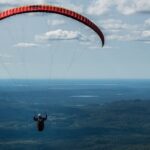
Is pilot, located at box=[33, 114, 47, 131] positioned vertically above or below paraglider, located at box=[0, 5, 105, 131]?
below

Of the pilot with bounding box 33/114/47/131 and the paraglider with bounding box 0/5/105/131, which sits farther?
the pilot with bounding box 33/114/47/131

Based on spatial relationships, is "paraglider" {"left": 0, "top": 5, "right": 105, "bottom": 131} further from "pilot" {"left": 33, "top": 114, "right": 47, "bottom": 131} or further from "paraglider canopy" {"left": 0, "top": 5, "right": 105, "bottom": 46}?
"pilot" {"left": 33, "top": 114, "right": 47, "bottom": 131}

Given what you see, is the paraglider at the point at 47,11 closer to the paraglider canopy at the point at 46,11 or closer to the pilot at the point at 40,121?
the paraglider canopy at the point at 46,11

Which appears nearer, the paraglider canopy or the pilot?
the paraglider canopy

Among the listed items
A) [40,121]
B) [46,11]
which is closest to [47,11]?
[46,11]

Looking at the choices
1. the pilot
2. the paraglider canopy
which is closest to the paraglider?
the paraglider canopy

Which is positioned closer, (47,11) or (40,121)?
(47,11)

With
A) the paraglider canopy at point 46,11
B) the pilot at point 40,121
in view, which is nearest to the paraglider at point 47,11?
the paraglider canopy at point 46,11

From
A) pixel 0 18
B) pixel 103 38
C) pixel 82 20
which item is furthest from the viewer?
pixel 103 38

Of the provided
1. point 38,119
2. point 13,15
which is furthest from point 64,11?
point 38,119

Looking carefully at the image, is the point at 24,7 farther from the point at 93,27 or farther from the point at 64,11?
the point at 93,27

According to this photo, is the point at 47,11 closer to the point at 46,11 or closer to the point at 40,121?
the point at 46,11
